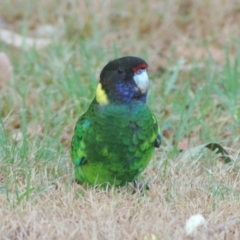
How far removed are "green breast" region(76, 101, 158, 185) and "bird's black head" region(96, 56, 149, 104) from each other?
3 cm

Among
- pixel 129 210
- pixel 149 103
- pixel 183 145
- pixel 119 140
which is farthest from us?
pixel 149 103

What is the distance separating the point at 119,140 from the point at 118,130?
41 mm

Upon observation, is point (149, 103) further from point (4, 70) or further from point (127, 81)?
point (127, 81)

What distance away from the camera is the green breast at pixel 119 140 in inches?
129

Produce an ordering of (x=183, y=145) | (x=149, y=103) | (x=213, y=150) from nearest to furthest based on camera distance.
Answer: (x=213, y=150) → (x=183, y=145) → (x=149, y=103)

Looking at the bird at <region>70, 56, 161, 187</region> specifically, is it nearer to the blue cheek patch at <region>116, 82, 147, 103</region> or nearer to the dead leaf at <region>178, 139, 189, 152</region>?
the blue cheek patch at <region>116, 82, 147, 103</region>

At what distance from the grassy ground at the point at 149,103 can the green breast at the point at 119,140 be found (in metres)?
0.11

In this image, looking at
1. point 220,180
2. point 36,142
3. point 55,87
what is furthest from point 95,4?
point 220,180

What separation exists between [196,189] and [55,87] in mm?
1497

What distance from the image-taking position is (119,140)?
3266 mm

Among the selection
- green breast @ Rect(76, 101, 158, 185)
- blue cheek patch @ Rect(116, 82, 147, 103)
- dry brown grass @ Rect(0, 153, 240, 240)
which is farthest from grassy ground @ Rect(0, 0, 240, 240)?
blue cheek patch @ Rect(116, 82, 147, 103)

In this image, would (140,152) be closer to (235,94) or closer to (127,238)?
(127,238)

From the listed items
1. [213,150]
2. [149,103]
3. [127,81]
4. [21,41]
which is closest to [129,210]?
[127,81]

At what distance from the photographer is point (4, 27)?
559cm
